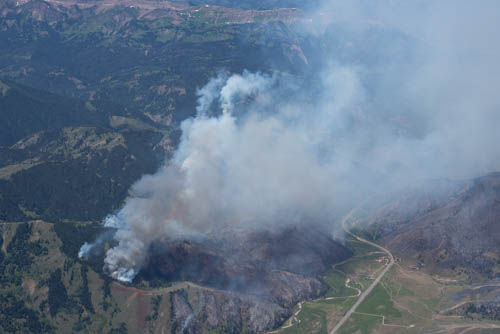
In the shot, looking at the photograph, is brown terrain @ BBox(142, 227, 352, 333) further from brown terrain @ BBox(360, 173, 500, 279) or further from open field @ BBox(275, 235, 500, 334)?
brown terrain @ BBox(360, 173, 500, 279)

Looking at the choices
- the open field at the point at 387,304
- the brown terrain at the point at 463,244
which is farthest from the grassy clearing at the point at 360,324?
the brown terrain at the point at 463,244

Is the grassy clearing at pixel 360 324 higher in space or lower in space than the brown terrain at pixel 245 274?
lower

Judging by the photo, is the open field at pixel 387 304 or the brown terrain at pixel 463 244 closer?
the open field at pixel 387 304

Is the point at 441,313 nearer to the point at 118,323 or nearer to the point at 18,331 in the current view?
the point at 118,323

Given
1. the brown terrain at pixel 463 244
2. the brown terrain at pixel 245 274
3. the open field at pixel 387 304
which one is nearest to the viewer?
the brown terrain at pixel 245 274

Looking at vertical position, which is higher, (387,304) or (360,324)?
(360,324)

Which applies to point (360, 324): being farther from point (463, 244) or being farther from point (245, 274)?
point (463, 244)

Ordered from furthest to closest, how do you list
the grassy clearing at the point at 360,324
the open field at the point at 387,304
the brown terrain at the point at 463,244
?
1. the brown terrain at the point at 463,244
2. the open field at the point at 387,304
3. the grassy clearing at the point at 360,324

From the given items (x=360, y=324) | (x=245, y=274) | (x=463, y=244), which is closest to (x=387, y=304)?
(x=360, y=324)

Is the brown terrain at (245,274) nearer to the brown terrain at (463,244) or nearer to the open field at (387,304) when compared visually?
the open field at (387,304)

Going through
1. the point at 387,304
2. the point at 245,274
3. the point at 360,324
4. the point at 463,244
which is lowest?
the point at 387,304

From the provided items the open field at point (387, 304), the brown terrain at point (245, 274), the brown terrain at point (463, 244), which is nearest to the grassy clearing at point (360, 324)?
the open field at point (387, 304)

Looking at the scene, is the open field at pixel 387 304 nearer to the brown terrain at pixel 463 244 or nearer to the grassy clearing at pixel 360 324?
the grassy clearing at pixel 360 324
